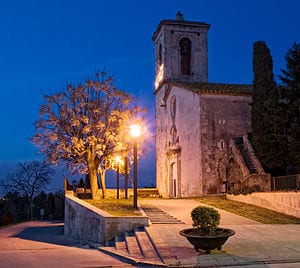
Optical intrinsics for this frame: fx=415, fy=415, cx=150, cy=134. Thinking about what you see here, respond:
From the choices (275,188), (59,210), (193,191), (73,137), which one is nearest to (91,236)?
(73,137)

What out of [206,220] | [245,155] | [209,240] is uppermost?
[245,155]

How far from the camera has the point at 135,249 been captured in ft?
37.6

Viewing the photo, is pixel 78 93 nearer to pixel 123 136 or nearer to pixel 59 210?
pixel 123 136

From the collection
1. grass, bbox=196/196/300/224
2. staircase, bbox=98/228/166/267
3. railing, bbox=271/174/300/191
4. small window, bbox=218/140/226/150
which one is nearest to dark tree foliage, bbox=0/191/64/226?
small window, bbox=218/140/226/150

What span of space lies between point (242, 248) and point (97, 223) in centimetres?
571

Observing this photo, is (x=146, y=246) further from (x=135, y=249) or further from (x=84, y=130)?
(x=84, y=130)

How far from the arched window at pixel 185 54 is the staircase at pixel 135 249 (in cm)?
2784

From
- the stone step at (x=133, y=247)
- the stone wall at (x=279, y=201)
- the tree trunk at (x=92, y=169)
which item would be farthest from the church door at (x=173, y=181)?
the stone step at (x=133, y=247)

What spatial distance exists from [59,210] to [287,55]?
125 feet

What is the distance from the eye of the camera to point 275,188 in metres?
19.8

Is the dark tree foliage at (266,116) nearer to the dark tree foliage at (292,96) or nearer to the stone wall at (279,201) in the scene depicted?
the dark tree foliage at (292,96)

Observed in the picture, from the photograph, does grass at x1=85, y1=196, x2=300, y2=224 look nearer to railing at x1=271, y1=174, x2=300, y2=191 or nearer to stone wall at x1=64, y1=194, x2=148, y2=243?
stone wall at x1=64, y1=194, x2=148, y2=243

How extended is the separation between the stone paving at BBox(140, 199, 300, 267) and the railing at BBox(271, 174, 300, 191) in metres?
2.87

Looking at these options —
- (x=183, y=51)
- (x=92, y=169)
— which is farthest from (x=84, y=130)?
(x=183, y=51)
